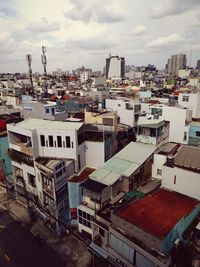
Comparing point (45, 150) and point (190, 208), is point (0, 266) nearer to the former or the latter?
point (45, 150)

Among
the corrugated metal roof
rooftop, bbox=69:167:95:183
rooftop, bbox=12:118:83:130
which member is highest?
rooftop, bbox=12:118:83:130

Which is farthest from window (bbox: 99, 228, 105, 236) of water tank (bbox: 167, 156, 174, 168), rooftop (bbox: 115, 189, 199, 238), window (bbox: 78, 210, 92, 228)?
water tank (bbox: 167, 156, 174, 168)

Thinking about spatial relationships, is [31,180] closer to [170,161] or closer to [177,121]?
[170,161]

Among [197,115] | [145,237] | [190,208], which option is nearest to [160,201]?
[190,208]

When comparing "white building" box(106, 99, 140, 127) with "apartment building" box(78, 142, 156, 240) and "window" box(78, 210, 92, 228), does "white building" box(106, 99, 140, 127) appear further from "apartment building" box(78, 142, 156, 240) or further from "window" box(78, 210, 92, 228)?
"window" box(78, 210, 92, 228)

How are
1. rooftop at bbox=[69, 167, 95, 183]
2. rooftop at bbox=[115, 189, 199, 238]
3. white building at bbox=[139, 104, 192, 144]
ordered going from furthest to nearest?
1. white building at bbox=[139, 104, 192, 144]
2. rooftop at bbox=[69, 167, 95, 183]
3. rooftop at bbox=[115, 189, 199, 238]

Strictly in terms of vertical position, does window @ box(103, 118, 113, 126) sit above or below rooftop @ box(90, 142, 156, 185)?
above

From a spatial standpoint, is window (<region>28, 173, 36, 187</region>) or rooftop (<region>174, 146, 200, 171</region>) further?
window (<region>28, 173, 36, 187</region>)

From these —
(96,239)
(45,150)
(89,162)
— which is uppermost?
(45,150)
